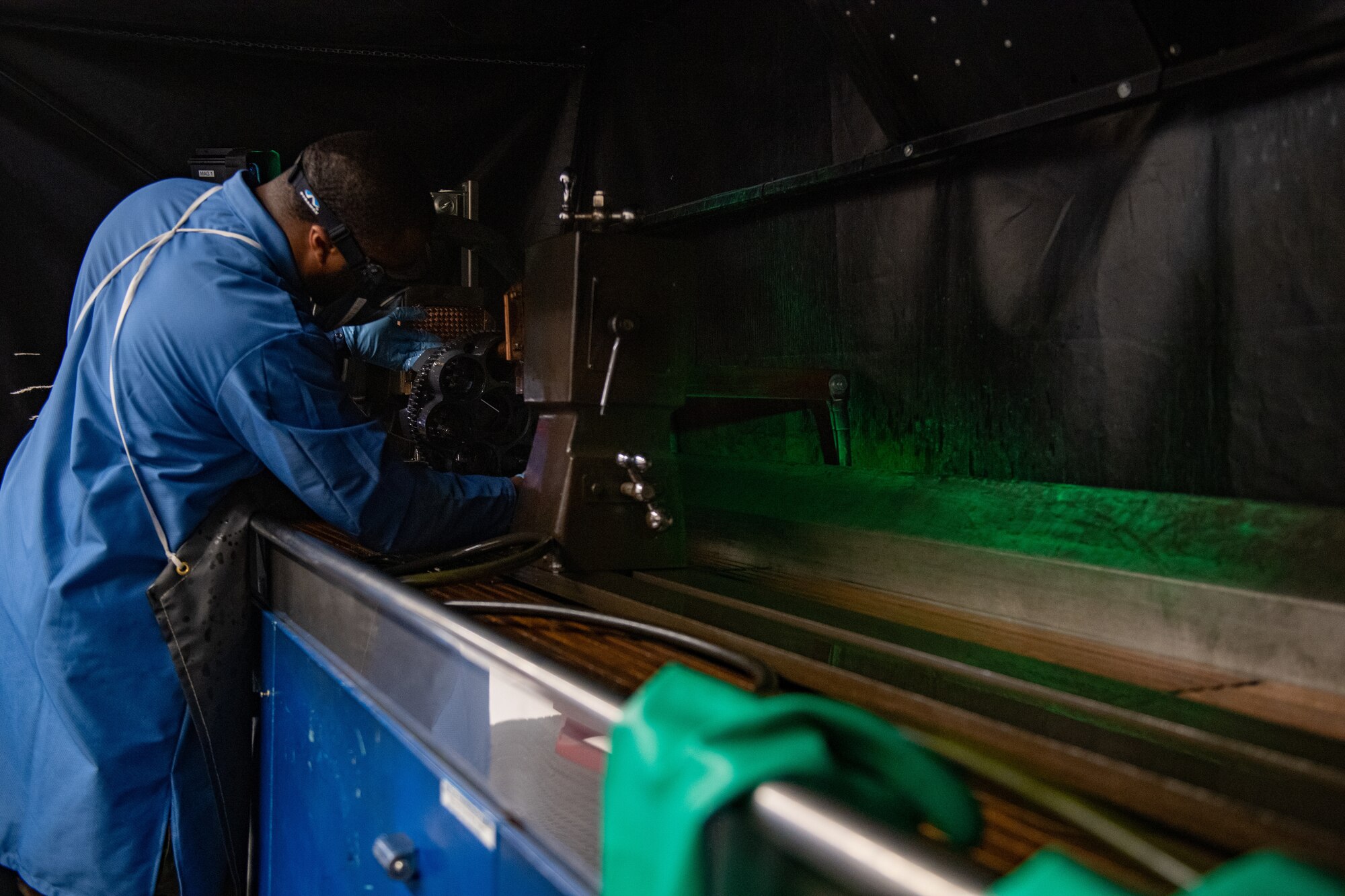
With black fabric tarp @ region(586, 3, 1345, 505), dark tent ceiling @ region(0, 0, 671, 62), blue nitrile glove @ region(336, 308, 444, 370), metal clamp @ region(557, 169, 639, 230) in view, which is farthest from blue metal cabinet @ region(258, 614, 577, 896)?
dark tent ceiling @ region(0, 0, 671, 62)

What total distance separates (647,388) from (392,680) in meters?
0.63

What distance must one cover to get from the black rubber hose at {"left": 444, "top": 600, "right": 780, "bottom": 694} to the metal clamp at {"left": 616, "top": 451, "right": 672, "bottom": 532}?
33 centimetres

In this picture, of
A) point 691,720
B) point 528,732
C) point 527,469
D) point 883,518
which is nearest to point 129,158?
point 527,469

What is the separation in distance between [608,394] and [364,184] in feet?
2.18

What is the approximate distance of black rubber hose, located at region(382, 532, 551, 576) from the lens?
1309 mm

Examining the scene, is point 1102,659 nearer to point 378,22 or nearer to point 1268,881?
point 1268,881

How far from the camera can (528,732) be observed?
77 cm

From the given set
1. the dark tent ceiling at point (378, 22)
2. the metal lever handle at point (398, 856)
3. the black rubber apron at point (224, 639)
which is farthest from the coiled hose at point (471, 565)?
the dark tent ceiling at point (378, 22)

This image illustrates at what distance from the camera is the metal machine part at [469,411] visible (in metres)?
2.00

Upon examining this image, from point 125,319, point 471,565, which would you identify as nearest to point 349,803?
point 471,565

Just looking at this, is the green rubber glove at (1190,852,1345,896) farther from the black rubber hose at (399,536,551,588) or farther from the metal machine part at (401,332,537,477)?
the metal machine part at (401,332,537,477)

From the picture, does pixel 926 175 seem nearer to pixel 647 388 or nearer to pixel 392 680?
pixel 647 388

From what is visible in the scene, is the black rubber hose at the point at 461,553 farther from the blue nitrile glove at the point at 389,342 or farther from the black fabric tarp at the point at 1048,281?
the blue nitrile glove at the point at 389,342

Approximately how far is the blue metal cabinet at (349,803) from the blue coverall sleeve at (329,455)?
0.22 m
